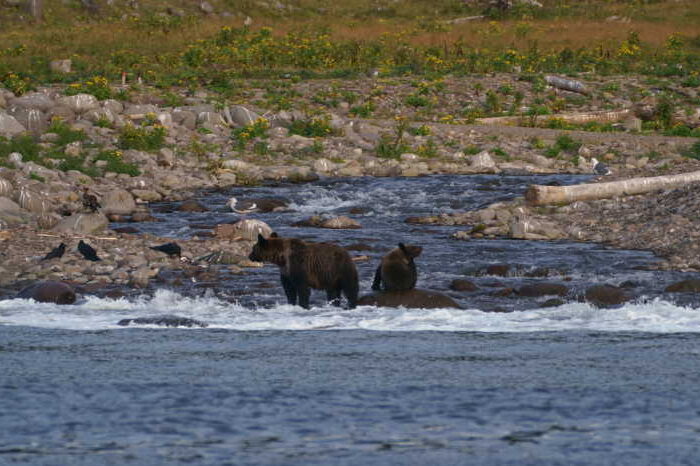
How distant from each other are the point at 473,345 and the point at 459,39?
32.3 metres

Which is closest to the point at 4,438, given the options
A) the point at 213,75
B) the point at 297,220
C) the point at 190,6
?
the point at 297,220

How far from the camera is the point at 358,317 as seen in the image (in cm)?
1307

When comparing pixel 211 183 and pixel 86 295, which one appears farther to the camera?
pixel 211 183

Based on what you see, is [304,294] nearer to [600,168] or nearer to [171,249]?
[171,249]

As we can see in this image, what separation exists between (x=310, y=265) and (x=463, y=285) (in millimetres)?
2646

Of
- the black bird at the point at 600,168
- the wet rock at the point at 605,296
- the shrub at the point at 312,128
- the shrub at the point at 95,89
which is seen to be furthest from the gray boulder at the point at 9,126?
the wet rock at the point at 605,296

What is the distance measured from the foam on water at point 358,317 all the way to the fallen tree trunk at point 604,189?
7.68 meters

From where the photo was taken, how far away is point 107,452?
787cm

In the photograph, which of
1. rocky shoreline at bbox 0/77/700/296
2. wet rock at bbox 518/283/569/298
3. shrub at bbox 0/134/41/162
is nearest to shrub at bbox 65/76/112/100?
rocky shoreline at bbox 0/77/700/296

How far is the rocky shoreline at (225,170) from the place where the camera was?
1700 cm

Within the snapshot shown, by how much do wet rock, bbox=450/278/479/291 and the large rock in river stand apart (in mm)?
1134

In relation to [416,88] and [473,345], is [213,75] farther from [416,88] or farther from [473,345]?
[473,345]

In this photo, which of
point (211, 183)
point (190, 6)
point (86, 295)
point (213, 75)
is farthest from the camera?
point (190, 6)

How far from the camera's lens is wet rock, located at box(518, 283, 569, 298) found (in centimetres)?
1448
